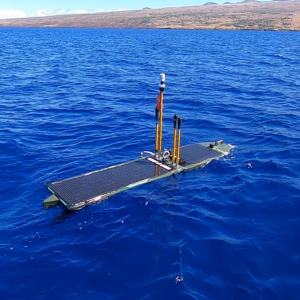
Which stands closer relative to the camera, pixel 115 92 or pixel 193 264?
pixel 193 264

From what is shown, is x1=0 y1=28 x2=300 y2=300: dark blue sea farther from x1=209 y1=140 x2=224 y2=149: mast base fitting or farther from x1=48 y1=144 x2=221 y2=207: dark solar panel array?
x1=209 y1=140 x2=224 y2=149: mast base fitting

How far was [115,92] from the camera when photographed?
32.2 meters

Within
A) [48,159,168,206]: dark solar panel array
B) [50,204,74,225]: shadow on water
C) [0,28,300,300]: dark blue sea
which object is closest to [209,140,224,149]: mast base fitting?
[0,28,300,300]: dark blue sea

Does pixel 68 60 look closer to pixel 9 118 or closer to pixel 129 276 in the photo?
pixel 9 118

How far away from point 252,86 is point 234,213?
76.2 ft

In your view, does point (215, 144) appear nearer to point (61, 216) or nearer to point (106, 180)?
point (106, 180)

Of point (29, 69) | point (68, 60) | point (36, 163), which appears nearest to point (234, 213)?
point (36, 163)

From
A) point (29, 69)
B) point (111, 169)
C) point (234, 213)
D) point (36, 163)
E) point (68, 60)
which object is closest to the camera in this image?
point (234, 213)

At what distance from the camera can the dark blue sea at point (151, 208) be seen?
974 centimetres

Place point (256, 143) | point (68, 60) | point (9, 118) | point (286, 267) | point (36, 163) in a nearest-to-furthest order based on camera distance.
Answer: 1. point (286, 267)
2. point (36, 163)
3. point (256, 143)
4. point (9, 118)
5. point (68, 60)

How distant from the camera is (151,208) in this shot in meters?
13.3

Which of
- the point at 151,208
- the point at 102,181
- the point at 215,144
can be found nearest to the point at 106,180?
the point at 102,181

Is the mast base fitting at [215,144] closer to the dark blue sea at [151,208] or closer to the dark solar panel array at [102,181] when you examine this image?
the dark blue sea at [151,208]

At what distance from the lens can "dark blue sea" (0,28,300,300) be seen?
9.74 meters
